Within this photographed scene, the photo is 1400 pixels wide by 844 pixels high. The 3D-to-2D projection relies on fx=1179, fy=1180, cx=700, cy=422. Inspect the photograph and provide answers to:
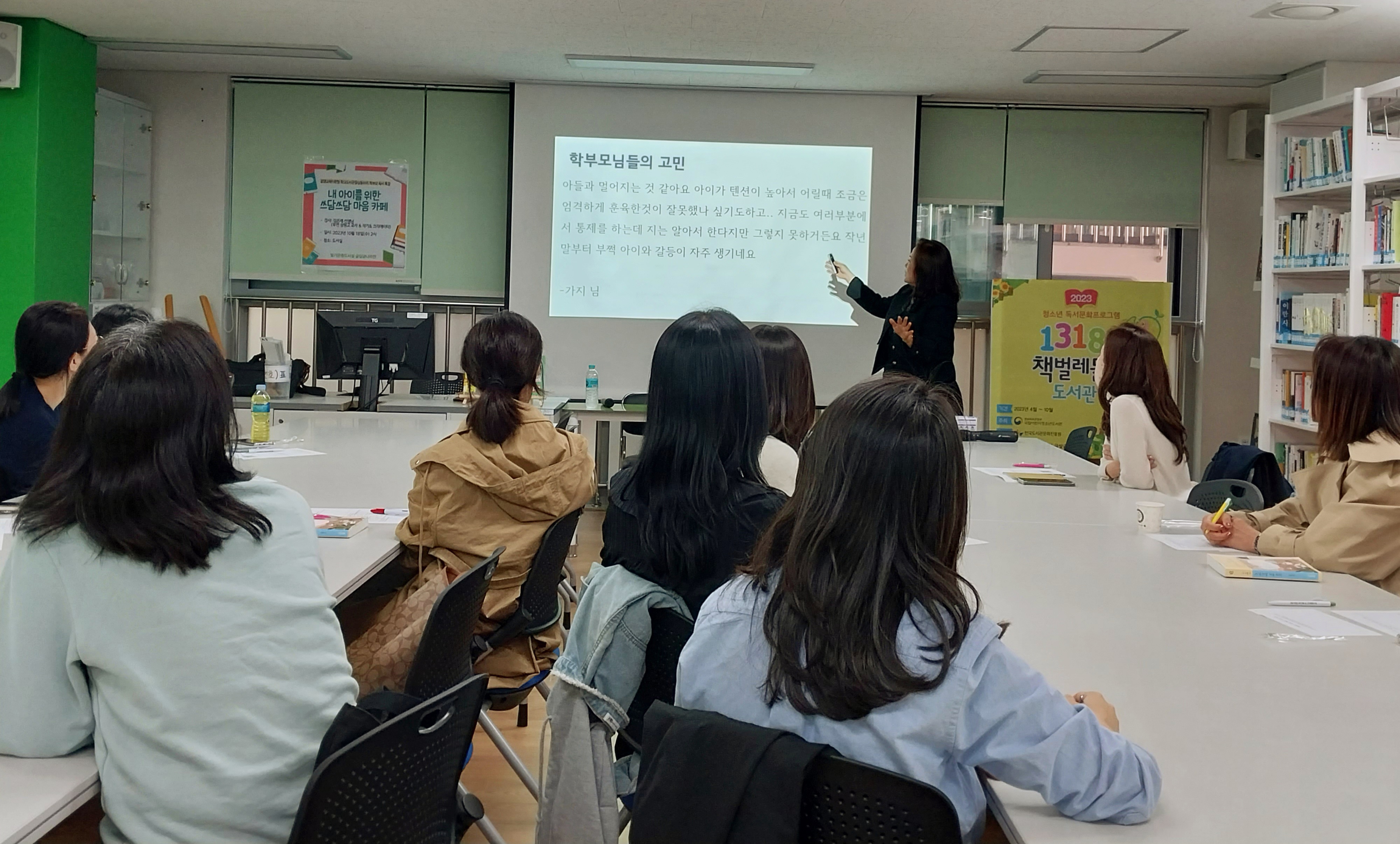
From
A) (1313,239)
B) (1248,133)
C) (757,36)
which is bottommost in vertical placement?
(1313,239)

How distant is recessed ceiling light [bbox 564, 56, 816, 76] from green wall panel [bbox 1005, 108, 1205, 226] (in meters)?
1.69

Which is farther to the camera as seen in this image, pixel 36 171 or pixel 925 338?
pixel 925 338

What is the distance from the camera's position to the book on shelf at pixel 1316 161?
5285mm

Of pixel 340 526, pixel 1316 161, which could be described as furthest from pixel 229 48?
pixel 1316 161

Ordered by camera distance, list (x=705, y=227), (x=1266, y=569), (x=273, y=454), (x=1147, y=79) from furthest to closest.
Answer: (x=705, y=227) < (x=1147, y=79) < (x=273, y=454) < (x=1266, y=569)

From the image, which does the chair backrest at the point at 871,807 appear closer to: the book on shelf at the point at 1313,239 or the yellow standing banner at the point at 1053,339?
the book on shelf at the point at 1313,239

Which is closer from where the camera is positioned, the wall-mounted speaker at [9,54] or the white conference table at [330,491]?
the white conference table at [330,491]

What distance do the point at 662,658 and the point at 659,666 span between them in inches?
0.7

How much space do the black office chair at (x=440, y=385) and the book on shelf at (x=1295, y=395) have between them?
401 cm

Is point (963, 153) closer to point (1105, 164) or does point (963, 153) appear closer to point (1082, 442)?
point (1105, 164)

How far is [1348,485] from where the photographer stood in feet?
→ 8.66

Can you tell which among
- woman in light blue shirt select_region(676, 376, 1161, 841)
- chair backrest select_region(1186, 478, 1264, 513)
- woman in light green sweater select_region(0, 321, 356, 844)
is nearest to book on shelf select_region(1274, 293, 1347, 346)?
chair backrest select_region(1186, 478, 1264, 513)

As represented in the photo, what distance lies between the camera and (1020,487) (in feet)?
12.6

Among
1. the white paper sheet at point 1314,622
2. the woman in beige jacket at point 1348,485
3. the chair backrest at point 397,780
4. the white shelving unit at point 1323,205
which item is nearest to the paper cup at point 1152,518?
the woman in beige jacket at point 1348,485
